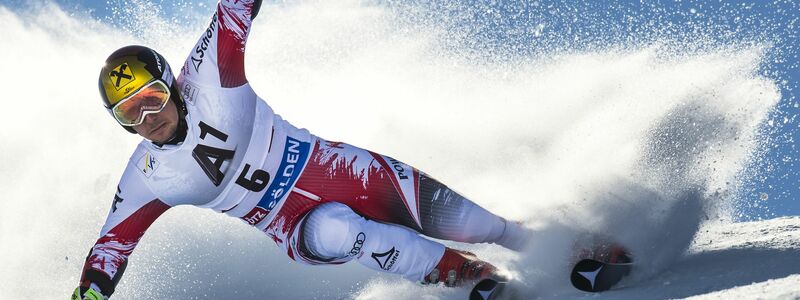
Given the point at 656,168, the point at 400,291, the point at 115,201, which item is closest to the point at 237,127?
the point at 115,201

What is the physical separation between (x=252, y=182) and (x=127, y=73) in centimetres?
99

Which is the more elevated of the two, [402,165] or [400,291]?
[402,165]

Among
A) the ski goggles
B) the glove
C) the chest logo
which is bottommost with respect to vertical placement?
the glove

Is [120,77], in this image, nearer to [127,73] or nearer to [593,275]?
[127,73]

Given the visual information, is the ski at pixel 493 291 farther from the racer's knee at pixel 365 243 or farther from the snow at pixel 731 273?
the snow at pixel 731 273

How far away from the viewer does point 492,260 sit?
5.25m

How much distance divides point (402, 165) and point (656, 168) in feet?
5.87

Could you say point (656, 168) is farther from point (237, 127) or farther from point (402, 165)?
point (237, 127)

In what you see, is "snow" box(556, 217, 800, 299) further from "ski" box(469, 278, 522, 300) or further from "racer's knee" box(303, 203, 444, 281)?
"racer's knee" box(303, 203, 444, 281)

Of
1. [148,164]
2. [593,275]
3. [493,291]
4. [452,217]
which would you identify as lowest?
[493,291]

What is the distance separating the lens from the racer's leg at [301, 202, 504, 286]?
14.1 ft

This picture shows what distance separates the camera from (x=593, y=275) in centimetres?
428

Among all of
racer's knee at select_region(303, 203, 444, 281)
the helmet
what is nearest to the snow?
racer's knee at select_region(303, 203, 444, 281)

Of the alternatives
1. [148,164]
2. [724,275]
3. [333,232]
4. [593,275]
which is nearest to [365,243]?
[333,232]
